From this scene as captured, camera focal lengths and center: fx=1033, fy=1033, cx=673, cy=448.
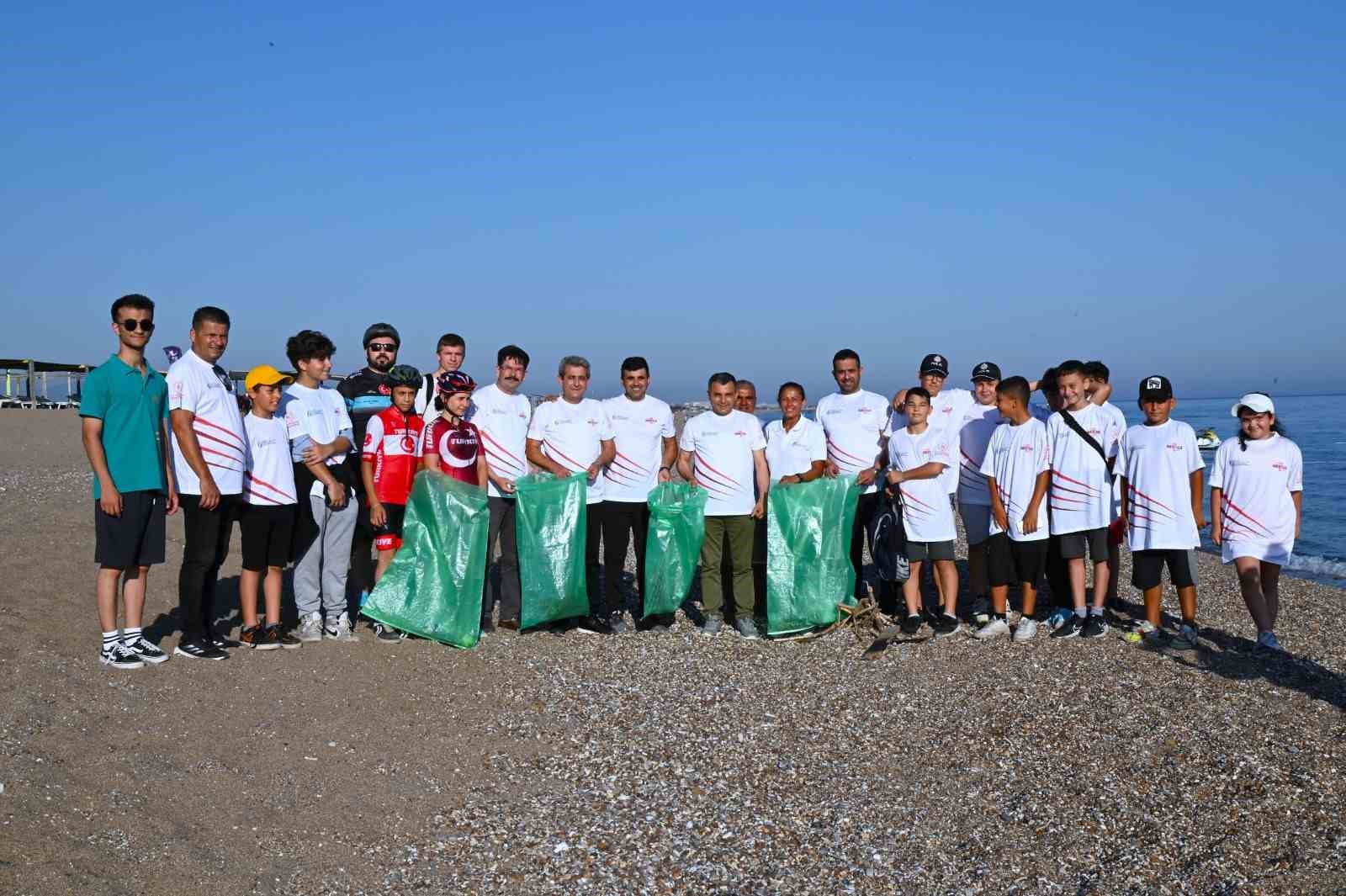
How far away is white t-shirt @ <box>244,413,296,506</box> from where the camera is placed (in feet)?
21.3

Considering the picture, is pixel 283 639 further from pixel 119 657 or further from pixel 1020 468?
pixel 1020 468

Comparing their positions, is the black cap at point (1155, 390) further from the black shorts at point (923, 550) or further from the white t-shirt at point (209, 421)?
the white t-shirt at point (209, 421)

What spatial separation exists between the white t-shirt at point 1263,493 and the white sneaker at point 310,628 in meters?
6.14

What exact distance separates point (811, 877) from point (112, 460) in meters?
4.33

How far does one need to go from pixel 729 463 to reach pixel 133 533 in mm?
3974

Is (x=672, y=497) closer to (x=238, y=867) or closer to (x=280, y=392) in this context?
(x=280, y=392)

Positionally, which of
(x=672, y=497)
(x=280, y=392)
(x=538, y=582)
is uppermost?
(x=280, y=392)

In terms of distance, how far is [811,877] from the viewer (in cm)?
407

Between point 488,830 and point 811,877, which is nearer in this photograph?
point 811,877

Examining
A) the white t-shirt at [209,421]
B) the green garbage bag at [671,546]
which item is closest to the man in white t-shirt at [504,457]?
the green garbage bag at [671,546]

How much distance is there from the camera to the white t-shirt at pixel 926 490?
7.57 metres

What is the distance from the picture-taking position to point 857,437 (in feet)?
26.2

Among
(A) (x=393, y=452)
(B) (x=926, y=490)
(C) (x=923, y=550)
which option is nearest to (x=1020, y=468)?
(B) (x=926, y=490)

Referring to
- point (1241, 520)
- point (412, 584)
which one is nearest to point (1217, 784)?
point (1241, 520)
